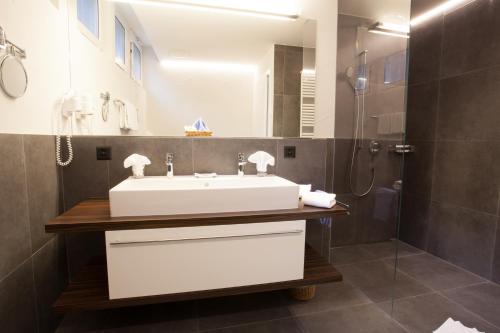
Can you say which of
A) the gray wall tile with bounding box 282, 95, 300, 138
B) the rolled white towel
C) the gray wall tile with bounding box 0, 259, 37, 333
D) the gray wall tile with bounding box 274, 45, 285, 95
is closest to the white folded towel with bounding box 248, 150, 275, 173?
the gray wall tile with bounding box 282, 95, 300, 138

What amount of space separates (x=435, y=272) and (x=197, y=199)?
2.16m

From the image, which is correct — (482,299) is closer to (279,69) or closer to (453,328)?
(453,328)

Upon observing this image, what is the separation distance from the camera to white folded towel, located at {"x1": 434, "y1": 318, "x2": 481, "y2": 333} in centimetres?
156

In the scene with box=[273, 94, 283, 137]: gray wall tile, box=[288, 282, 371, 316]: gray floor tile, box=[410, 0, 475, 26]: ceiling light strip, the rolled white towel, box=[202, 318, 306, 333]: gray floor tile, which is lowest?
box=[202, 318, 306, 333]: gray floor tile

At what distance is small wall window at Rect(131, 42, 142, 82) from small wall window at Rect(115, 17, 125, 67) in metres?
0.07

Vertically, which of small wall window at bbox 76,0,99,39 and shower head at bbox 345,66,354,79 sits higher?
small wall window at bbox 76,0,99,39

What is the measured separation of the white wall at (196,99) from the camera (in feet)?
6.08

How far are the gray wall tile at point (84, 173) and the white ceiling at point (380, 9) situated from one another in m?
2.23

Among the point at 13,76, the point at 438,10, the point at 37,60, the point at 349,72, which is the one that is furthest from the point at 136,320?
the point at 438,10

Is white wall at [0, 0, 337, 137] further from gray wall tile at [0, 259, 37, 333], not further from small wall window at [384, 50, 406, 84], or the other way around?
gray wall tile at [0, 259, 37, 333]

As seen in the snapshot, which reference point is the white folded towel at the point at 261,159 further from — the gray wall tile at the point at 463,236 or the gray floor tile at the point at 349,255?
the gray wall tile at the point at 463,236

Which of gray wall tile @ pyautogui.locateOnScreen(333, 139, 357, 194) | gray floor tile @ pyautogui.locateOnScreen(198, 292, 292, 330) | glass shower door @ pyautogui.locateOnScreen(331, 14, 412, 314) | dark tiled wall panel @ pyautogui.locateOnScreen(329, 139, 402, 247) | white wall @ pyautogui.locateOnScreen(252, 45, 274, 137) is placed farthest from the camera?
gray wall tile @ pyautogui.locateOnScreen(333, 139, 357, 194)

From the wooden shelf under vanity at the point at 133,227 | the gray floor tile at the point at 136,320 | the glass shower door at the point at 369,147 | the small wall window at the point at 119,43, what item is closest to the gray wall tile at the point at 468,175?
the glass shower door at the point at 369,147

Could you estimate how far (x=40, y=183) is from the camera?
4.64ft
